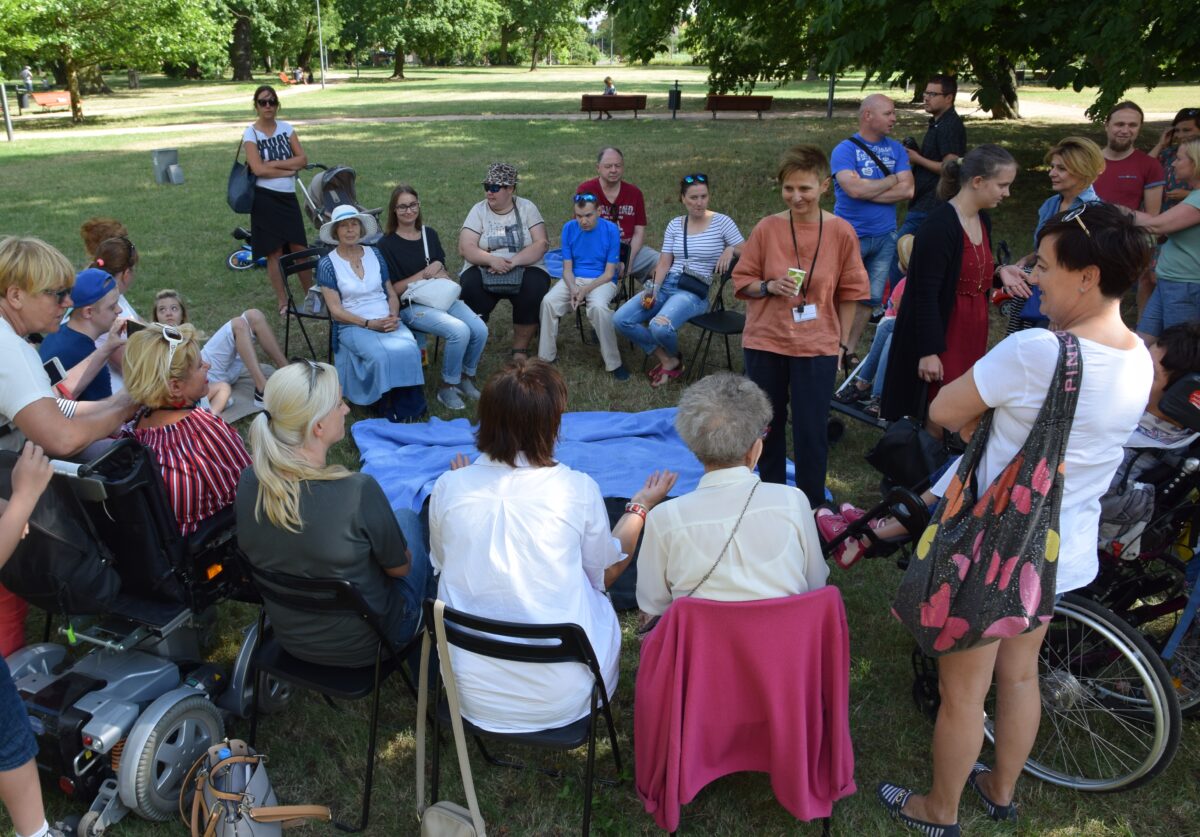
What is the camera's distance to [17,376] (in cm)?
290

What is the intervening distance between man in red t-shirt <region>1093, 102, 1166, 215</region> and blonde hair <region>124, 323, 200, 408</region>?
6.06 metres

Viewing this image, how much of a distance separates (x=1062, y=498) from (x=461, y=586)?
63.8 inches

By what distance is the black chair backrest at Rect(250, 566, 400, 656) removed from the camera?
2.55 m

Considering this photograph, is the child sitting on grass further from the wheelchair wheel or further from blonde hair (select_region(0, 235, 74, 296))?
the wheelchair wheel

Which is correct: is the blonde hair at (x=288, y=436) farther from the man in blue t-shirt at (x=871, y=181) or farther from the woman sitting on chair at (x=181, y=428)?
the man in blue t-shirt at (x=871, y=181)

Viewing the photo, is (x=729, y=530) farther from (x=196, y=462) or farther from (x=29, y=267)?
(x=29, y=267)

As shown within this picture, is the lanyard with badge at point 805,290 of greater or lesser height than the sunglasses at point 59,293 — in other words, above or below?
below

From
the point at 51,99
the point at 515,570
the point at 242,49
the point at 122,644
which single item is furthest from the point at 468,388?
the point at 242,49

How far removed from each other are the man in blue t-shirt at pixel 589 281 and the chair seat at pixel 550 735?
3921 mm

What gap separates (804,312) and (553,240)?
647 cm

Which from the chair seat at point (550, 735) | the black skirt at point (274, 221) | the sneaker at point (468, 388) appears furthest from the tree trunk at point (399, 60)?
the chair seat at point (550, 735)

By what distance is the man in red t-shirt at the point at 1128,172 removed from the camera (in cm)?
628

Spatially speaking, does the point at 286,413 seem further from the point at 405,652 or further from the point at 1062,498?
the point at 1062,498

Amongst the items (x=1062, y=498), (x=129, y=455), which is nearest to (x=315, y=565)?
(x=129, y=455)
